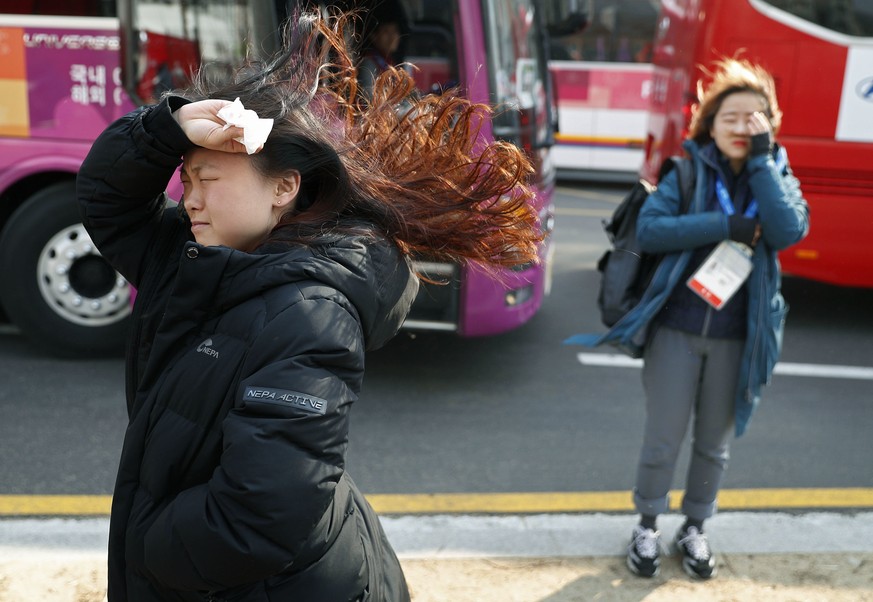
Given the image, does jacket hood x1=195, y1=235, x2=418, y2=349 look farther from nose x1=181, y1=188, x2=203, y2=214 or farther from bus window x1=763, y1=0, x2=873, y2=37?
bus window x1=763, y1=0, x2=873, y2=37

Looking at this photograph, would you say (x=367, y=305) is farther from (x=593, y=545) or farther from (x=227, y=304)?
(x=593, y=545)

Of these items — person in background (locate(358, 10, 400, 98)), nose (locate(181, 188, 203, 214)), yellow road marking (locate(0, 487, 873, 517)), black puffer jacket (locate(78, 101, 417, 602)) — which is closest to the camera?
black puffer jacket (locate(78, 101, 417, 602))

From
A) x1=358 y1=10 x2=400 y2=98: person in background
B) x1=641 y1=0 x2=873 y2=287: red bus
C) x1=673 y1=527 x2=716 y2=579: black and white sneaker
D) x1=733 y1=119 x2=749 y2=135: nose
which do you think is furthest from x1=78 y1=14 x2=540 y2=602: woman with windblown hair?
x1=641 y1=0 x2=873 y2=287: red bus

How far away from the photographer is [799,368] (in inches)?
211

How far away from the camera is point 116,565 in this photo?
58.9 inches

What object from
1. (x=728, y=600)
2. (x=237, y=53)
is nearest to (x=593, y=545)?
(x=728, y=600)

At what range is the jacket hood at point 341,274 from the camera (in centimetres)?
135

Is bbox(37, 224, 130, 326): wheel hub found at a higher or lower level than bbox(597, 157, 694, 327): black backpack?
lower

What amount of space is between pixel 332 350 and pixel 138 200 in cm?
56

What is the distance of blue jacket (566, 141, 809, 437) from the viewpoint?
2.88m

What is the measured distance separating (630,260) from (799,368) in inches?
109

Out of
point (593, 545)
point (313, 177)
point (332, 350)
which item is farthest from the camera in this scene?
point (593, 545)

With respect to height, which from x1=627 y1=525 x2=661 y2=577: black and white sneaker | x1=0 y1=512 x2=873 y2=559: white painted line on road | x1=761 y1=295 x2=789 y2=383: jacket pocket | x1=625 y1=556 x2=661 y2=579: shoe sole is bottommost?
x1=0 y1=512 x2=873 y2=559: white painted line on road

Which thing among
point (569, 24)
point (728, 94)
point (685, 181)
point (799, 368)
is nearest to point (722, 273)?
point (685, 181)
